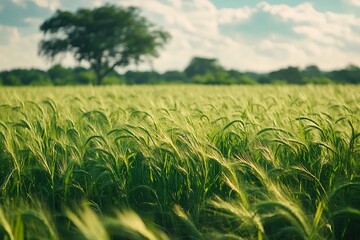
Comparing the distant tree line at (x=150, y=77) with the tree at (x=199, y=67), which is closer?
the distant tree line at (x=150, y=77)

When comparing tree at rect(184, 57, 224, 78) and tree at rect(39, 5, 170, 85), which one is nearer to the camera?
tree at rect(39, 5, 170, 85)

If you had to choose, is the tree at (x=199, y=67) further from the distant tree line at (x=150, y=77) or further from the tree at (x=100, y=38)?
the tree at (x=100, y=38)

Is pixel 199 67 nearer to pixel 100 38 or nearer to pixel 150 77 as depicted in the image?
pixel 150 77

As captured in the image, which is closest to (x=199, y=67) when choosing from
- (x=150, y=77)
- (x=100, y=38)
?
(x=150, y=77)

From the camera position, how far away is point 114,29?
29.4m

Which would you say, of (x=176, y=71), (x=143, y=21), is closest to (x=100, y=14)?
(x=143, y=21)

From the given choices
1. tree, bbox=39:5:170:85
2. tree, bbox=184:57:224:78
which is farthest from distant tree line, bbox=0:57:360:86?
tree, bbox=184:57:224:78

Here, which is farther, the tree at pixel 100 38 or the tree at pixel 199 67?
the tree at pixel 199 67

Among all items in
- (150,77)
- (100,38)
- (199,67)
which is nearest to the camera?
(100,38)

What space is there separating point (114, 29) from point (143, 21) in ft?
11.2

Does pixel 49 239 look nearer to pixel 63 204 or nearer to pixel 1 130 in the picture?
pixel 63 204

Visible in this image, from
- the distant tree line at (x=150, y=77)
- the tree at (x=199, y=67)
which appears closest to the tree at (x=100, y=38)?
the distant tree line at (x=150, y=77)

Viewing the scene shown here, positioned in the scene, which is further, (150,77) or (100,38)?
(150,77)

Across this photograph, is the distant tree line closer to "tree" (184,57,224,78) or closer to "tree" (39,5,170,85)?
"tree" (39,5,170,85)
